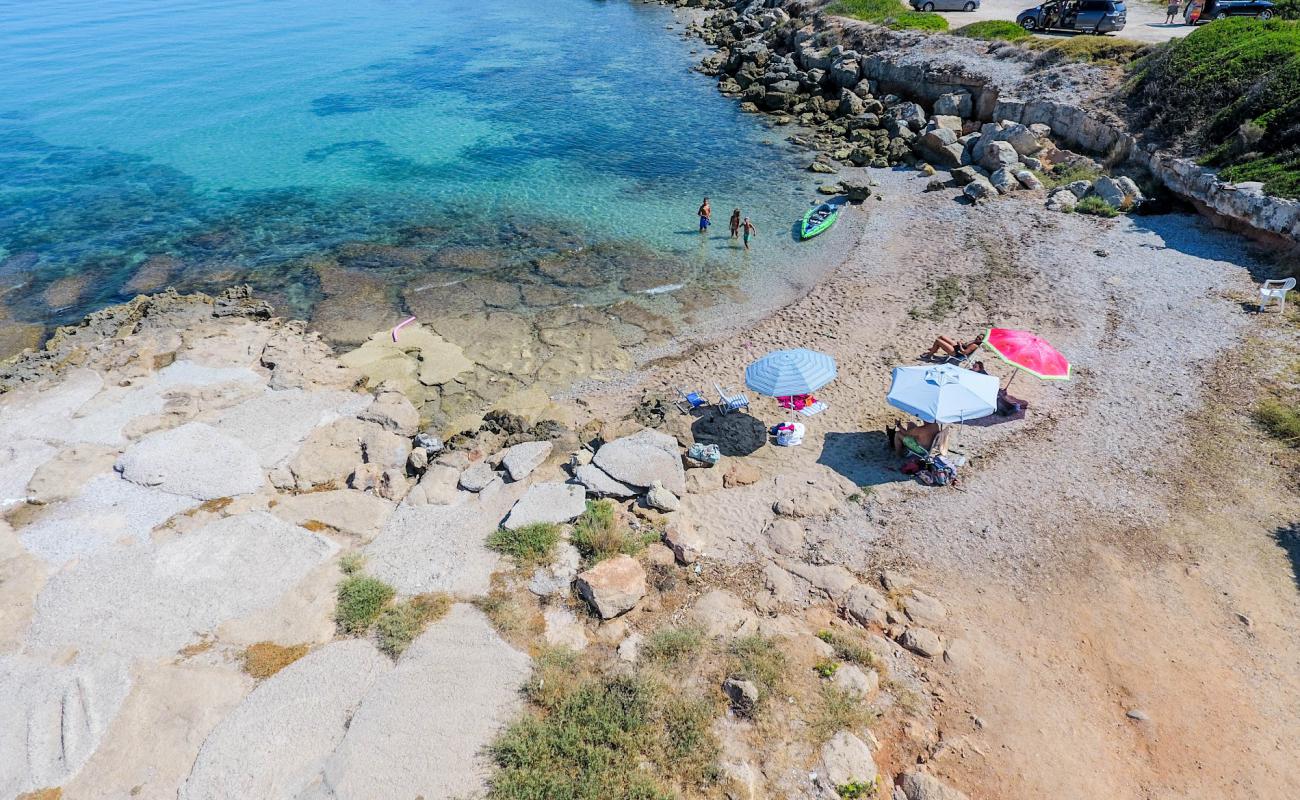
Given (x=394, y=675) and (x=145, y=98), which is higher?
(x=145, y=98)

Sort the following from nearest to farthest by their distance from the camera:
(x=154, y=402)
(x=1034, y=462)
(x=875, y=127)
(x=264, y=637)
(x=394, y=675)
Result: (x=394, y=675) < (x=264, y=637) < (x=1034, y=462) < (x=154, y=402) < (x=875, y=127)

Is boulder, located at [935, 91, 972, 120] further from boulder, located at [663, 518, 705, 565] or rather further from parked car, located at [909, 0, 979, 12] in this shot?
boulder, located at [663, 518, 705, 565]

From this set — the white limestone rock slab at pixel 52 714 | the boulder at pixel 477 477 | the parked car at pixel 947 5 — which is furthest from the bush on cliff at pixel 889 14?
the white limestone rock slab at pixel 52 714

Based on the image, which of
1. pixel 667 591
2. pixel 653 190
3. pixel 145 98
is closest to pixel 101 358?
pixel 667 591

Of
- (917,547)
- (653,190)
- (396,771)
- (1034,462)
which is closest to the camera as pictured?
(396,771)

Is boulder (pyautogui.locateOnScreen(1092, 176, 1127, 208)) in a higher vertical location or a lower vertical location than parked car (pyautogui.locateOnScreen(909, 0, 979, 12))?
lower

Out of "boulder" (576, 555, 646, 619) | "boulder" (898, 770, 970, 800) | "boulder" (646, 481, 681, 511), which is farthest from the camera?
"boulder" (646, 481, 681, 511)

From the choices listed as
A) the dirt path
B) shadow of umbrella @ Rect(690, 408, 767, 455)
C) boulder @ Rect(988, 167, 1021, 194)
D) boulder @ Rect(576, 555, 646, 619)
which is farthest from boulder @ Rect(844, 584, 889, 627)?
boulder @ Rect(988, 167, 1021, 194)

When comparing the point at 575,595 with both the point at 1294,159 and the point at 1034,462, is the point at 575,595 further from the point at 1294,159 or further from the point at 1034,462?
the point at 1294,159
